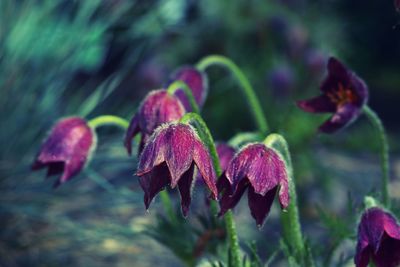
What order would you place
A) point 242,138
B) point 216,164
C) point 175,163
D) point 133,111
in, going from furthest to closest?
point 133,111 → point 242,138 → point 216,164 → point 175,163

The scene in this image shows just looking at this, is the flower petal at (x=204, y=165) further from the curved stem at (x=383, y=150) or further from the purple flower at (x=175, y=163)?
the curved stem at (x=383, y=150)

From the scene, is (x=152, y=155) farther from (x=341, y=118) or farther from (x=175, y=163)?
(x=341, y=118)

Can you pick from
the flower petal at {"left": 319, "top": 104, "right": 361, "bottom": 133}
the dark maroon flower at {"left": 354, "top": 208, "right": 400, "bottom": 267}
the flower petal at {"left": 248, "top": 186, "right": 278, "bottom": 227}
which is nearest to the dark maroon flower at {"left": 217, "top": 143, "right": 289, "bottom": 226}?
the flower petal at {"left": 248, "top": 186, "right": 278, "bottom": 227}

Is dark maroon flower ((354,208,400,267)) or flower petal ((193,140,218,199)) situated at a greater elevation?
flower petal ((193,140,218,199))

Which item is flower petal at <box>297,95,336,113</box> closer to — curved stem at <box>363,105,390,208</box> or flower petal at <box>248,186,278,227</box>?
curved stem at <box>363,105,390,208</box>

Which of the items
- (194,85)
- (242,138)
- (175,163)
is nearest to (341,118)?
(242,138)

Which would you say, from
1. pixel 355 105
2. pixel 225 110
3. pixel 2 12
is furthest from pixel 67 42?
pixel 355 105
